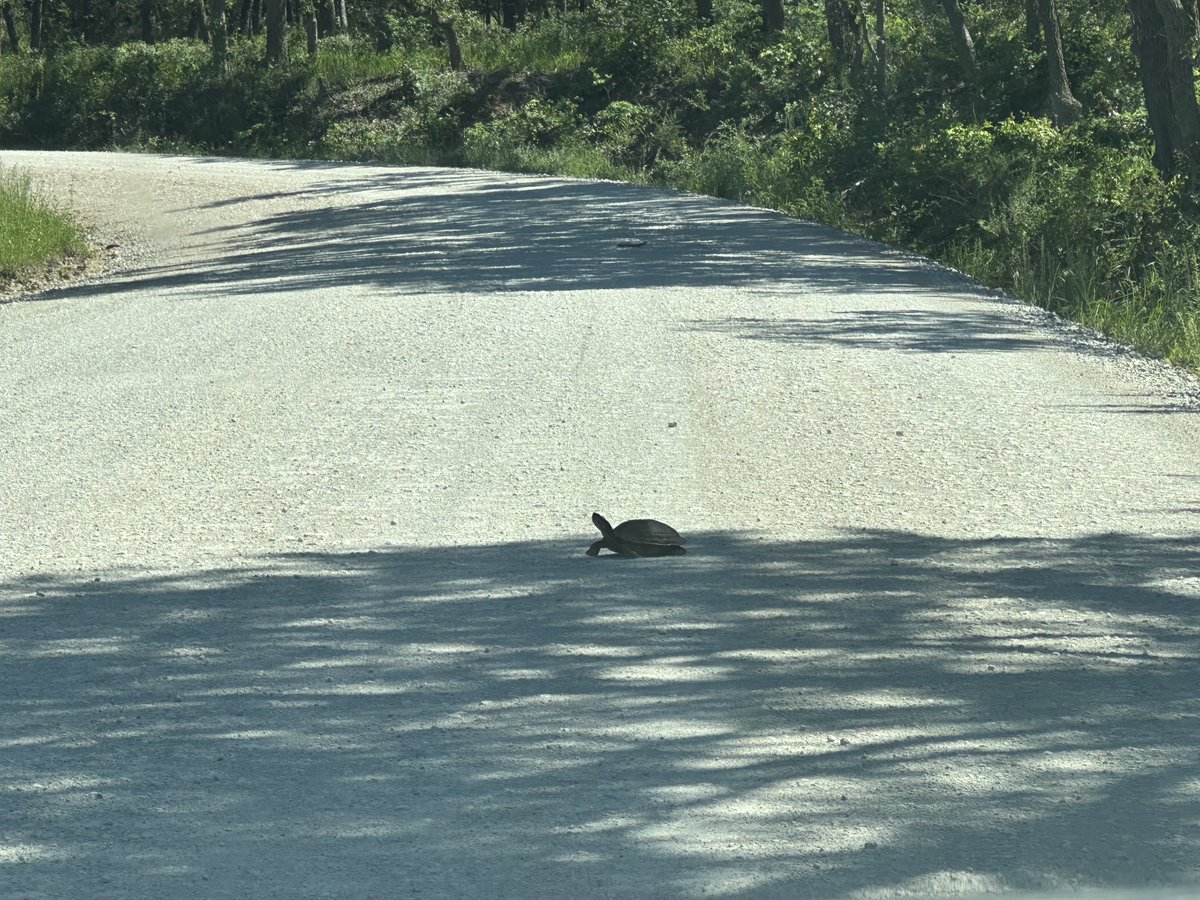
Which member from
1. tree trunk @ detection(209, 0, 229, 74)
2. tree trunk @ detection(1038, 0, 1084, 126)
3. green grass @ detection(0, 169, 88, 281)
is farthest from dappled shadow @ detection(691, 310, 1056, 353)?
tree trunk @ detection(209, 0, 229, 74)

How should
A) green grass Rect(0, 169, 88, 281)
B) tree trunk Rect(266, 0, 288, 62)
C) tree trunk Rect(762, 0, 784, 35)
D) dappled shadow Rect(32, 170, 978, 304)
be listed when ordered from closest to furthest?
1. dappled shadow Rect(32, 170, 978, 304)
2. green grass Rect(0, 169, 88, 281)
3. tree trunk Rect(762, 0, 784, 35)
4. tree trunk Rect(266, 0, 288, 62)

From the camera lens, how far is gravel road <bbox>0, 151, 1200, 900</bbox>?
3643mm

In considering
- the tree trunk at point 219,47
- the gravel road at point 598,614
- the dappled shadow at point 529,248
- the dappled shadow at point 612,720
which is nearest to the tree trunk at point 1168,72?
the dappled shadow at point 529,248

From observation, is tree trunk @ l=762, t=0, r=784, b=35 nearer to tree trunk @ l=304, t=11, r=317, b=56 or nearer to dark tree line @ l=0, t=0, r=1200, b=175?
dark tree line @ l=0, t=0, r=1200, b=175

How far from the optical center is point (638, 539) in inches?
234

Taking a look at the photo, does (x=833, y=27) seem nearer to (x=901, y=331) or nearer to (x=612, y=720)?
(x=901, y=331)

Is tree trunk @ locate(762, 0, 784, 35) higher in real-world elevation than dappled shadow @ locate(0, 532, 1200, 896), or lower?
higher

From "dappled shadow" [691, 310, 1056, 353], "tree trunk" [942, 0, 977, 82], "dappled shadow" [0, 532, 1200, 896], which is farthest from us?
"tree trunk" [942, 0, 977, 82]

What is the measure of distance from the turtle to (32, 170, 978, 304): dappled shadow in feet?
26.4

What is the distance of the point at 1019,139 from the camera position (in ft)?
59.0

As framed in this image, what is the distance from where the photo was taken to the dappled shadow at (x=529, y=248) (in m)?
14.6

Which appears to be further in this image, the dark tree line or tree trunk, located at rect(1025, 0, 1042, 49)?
tree trunk, located at rect(1025, 0, 1042, 49)

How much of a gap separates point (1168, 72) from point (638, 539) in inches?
543

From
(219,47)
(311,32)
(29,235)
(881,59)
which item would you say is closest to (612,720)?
(29,235)
